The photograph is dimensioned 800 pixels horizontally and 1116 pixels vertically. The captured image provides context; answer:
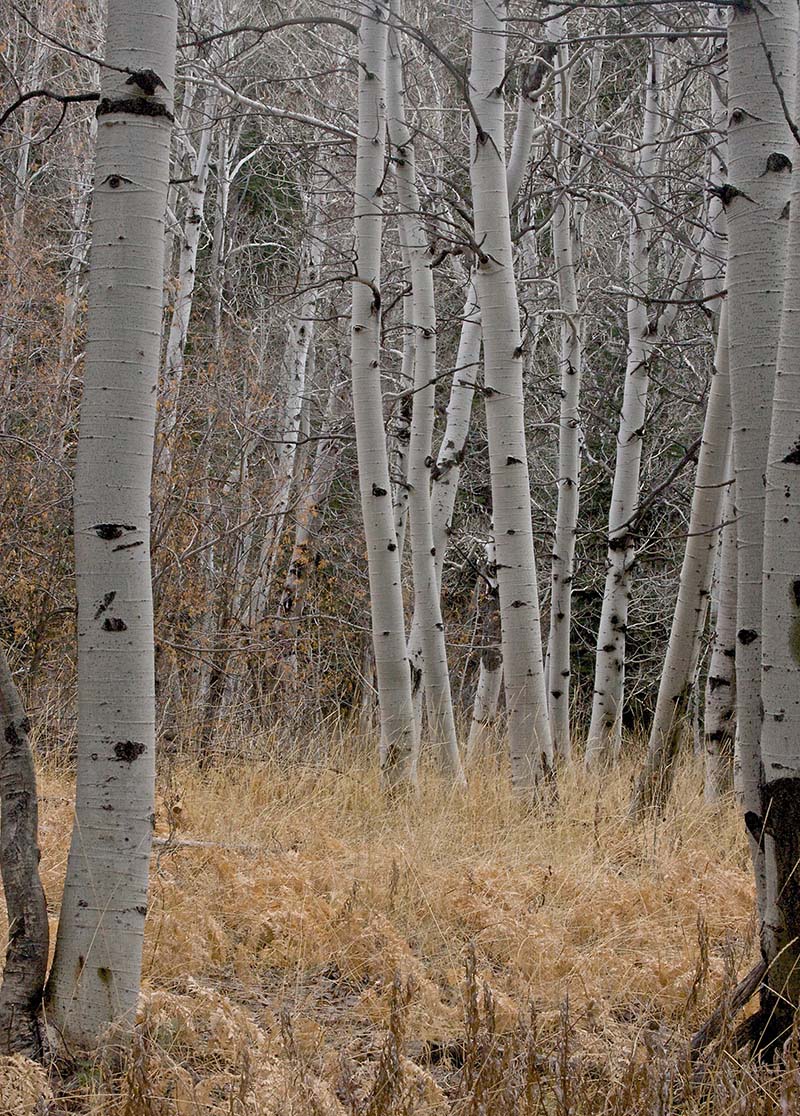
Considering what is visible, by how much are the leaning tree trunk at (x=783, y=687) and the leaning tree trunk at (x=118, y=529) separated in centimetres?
160

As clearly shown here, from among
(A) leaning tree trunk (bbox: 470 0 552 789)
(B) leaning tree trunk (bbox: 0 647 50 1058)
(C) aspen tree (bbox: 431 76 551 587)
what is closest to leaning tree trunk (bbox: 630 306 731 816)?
(A) leaning tree trunk (bbox: 470 0 552 789)

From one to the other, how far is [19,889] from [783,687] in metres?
2.04

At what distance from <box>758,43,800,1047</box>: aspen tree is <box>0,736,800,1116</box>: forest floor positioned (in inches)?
6.0

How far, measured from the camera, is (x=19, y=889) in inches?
110

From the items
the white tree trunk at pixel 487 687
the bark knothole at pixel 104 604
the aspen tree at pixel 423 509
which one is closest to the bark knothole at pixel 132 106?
the bark knothole at pixel 104 604

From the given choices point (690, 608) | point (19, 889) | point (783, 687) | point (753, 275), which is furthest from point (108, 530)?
point (690, 608)

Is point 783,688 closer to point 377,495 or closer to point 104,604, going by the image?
point 104,604

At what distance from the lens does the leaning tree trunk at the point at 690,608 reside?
5.57m

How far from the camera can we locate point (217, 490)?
34.2 feet

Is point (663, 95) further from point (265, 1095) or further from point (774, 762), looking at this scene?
point (265, 1095)

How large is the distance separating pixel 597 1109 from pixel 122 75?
113 inches

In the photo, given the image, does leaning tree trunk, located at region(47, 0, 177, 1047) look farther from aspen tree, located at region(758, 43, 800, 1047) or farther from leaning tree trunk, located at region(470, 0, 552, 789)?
leaning tree trunk, located at region(470, 0, 552, 789)

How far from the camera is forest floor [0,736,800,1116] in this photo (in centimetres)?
239

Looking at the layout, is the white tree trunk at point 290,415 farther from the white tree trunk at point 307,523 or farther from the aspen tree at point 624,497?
the aspen tree at point 624,497
